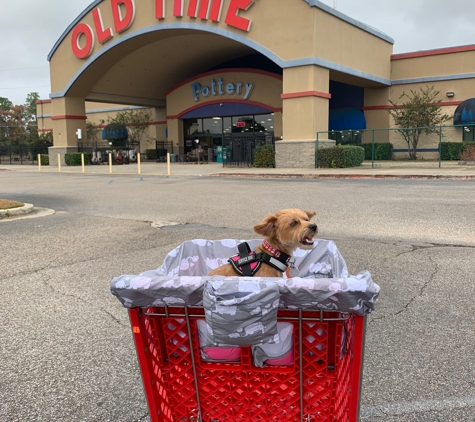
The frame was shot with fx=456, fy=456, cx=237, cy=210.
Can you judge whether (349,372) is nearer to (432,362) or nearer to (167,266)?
(167,266)

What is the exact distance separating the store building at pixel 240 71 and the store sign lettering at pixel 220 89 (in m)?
0.08

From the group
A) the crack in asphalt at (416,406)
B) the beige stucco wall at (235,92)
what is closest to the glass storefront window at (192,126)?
the beige stucco wall at (235,92)

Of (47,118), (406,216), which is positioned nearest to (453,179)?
(406,216)

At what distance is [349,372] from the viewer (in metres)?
1.83

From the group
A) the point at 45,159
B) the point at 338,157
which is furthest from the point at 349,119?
the point at 45,159

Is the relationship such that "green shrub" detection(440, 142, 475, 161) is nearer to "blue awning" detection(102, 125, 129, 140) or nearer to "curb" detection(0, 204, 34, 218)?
"curb" detection(0, 204, 34, 218)

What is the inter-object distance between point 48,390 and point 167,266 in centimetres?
124

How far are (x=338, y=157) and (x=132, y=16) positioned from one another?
57.5 feet

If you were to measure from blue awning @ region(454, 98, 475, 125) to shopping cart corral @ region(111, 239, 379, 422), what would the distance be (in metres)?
30.8

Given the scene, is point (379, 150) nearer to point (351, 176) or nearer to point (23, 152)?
point (351, 176)

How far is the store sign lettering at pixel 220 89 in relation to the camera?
120 ft

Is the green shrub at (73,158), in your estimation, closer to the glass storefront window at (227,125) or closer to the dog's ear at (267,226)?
the glass storefront window at (227,125)

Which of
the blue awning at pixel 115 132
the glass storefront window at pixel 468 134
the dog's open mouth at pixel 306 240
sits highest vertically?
the blue awning at pixel 115 132

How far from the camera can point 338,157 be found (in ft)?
78.7
